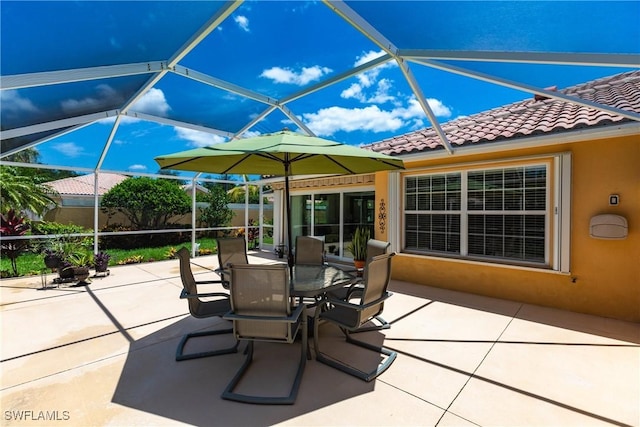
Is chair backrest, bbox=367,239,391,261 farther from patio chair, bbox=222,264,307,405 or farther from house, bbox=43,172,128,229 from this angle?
house, bbox=43,172,128,229

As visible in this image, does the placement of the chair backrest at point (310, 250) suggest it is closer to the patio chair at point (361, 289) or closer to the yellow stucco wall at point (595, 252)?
the patio chair at point (361, 289)

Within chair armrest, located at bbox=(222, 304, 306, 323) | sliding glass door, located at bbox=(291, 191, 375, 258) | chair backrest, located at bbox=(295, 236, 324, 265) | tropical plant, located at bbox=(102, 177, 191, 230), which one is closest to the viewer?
chair armrest, located at bbox=(222, 304, 306, 323)

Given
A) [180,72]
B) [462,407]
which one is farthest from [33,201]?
[462,407]

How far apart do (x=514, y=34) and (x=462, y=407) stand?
380 centimetres

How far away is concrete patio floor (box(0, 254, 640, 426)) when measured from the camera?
2607mm

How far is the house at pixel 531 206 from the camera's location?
482 centimetres

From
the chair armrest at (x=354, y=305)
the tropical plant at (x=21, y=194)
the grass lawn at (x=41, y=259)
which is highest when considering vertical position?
the tropical plant at (x=21, y=194)

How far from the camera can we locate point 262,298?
298cm

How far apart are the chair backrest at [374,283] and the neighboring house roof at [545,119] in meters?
4.01

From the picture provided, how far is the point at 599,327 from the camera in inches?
179

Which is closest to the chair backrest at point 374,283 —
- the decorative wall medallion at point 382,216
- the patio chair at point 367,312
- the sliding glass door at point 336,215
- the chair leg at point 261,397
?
the patio chair at point 367,312

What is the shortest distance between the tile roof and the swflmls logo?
16.5 m

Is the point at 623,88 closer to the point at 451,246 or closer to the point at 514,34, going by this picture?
the point at 451,246

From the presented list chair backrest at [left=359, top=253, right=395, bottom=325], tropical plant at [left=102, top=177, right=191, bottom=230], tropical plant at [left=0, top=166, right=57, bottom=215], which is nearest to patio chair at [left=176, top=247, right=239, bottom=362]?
chair backrest at [left=359, top=253, right=395, bottom=325]
